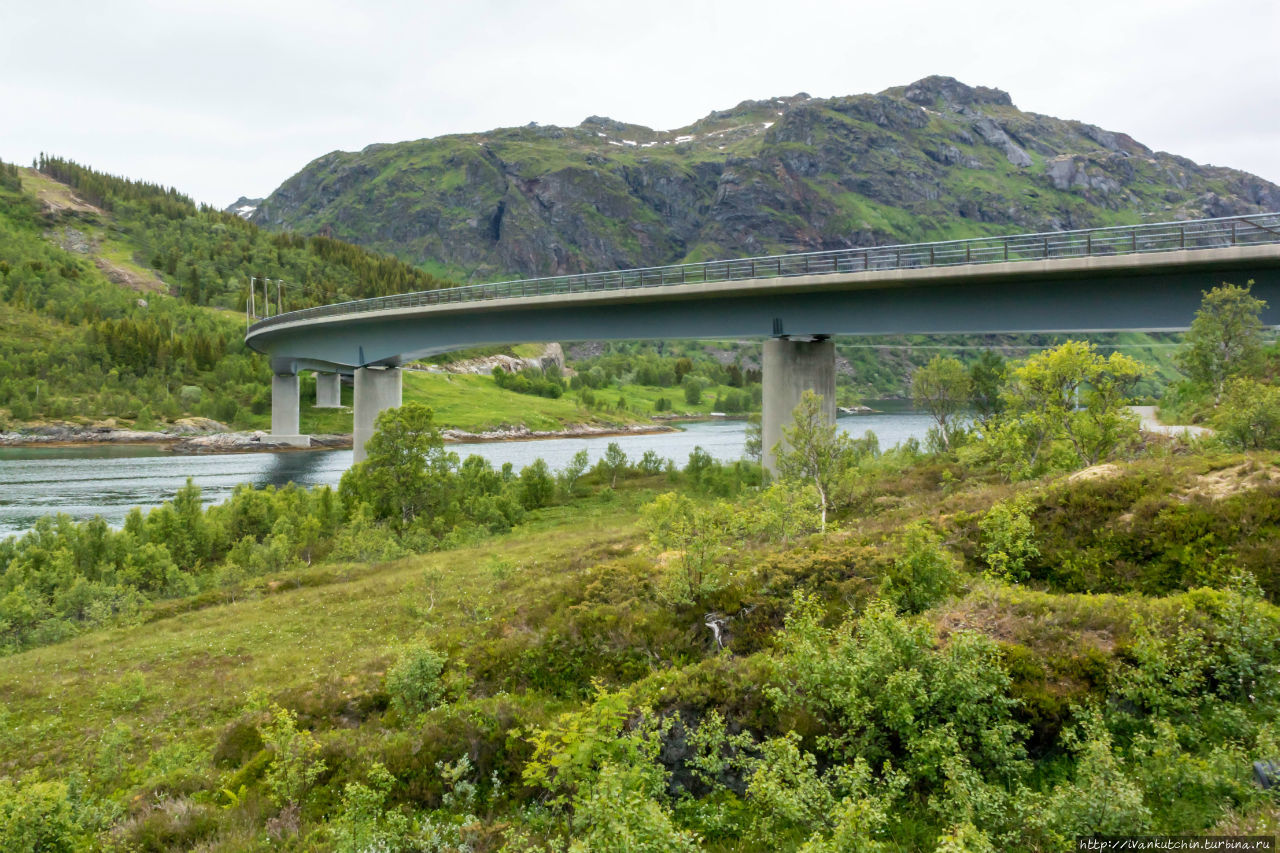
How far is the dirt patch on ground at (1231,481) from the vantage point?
41.0 ft

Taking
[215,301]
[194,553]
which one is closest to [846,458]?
[194,553]

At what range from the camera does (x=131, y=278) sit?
593 feet

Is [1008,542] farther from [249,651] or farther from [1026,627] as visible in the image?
[249,651]

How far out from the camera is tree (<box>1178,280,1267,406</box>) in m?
28.0

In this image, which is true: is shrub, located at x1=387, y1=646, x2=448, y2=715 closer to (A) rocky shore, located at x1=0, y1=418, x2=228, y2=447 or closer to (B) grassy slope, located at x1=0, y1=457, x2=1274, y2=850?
(B) grassy slope, located at x1=0, y1=457, x2=1274, y2=850

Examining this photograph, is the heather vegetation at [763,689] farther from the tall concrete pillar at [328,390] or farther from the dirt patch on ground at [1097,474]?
the tall concrete pillar at [328,390]

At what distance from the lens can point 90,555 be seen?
34.0 m

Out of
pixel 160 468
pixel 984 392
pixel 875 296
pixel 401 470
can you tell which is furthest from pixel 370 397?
pixel 984 392

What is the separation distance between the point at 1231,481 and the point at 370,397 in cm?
7079

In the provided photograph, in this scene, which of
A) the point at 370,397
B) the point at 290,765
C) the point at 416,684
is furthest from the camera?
the point at 370,397

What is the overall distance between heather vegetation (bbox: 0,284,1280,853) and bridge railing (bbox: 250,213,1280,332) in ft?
27.2

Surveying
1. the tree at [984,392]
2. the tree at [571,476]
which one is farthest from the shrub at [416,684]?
the tree at [984,392]

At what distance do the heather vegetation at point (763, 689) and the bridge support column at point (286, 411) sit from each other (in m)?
85.3

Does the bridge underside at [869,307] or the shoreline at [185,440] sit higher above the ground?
the bridge underside at [869,307]
